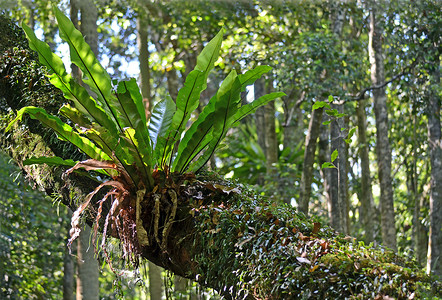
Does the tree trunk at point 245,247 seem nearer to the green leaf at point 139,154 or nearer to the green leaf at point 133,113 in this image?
the green leaf at point 139,154

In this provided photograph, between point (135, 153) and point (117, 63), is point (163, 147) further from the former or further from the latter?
point (117, 63)

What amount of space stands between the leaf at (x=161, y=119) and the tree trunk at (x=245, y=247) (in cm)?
37

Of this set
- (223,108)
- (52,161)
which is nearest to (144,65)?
(52,161)

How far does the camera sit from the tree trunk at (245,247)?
1702mm

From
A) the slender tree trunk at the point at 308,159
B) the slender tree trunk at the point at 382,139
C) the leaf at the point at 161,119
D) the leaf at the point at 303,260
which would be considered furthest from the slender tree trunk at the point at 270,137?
the leaf at the point at 303,260

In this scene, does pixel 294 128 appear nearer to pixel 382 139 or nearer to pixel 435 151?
pixel 382 139

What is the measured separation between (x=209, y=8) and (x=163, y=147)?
743 centimetres

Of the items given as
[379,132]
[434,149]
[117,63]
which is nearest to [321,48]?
[379,132]

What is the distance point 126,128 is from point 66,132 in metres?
0.34

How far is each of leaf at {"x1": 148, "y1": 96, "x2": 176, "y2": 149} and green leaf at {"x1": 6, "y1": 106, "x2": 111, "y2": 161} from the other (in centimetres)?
35

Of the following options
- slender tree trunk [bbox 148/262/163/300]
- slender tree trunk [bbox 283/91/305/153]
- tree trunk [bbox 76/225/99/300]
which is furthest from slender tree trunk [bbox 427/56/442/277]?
tree trunk [bbox 76/225/99/300]

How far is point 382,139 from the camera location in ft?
27.7

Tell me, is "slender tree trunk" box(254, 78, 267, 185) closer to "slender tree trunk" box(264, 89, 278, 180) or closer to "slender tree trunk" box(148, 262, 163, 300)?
"slender tree trunk" box(264, 89, 278, 180)

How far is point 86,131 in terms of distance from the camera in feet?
7.91
